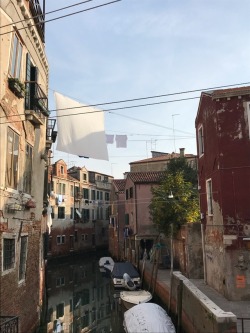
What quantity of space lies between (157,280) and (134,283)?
1869 mm

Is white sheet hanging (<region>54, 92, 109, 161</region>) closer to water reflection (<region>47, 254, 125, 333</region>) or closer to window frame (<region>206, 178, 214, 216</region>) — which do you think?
window frame (<region>206, 178, 214, 216</region>)

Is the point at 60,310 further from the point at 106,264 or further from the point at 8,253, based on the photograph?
the point at 106,264

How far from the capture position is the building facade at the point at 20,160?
8188mm

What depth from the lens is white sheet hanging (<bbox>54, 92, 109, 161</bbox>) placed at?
9.22 m

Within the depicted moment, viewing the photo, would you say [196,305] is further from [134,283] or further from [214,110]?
[134,283]

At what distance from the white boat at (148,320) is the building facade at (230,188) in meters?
2.58

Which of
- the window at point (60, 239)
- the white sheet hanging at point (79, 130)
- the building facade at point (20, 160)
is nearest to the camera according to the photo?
the building facade at point (20, 160)

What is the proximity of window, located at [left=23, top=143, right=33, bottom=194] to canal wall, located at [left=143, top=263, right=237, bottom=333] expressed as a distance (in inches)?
227

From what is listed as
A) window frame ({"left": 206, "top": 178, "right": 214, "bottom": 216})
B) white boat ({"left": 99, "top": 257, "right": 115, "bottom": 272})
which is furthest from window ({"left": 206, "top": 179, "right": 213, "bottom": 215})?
white boat ({"left": 99, "top": 257, "right": 115, "bottom": 272})

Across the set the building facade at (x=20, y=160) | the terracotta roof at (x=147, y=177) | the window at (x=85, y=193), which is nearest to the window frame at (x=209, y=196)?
the building facade at (x=20, y=160)

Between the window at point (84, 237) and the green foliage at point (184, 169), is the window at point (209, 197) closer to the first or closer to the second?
the green foliage at point (184, 169)

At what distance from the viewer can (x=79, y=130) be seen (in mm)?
9352

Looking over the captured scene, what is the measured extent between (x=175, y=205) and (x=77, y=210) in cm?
2044

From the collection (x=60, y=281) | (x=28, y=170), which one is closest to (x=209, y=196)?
(x=28, y=170)
